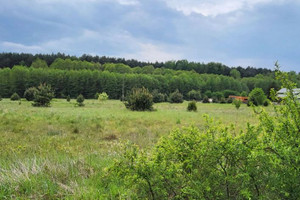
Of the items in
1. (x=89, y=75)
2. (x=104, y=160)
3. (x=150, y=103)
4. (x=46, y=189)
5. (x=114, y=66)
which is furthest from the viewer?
(x=114, y=66)

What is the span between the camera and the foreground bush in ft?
6.02

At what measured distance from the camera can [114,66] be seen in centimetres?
12369

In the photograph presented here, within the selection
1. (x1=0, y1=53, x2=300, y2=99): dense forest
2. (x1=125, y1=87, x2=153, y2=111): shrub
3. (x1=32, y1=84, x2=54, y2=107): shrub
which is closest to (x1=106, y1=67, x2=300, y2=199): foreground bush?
(x1=125, y1=87, x2=153, y2=111): shrub

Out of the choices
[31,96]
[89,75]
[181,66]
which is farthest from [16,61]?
[181,66]

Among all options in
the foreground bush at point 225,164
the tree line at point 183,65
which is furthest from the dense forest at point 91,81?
the foreground bush at point 225,164

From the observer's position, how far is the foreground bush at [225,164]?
184 centimetres

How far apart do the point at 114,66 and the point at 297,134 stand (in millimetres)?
125104

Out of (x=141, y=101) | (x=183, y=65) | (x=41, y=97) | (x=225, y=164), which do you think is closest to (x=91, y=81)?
(x=41, y=97)

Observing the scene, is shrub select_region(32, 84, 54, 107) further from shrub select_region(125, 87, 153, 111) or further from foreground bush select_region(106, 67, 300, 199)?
foreground bush select_region(106, 67, 300, 199)

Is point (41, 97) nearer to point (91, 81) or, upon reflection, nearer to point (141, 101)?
point (141, 101)

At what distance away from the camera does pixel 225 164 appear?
84.4 inches

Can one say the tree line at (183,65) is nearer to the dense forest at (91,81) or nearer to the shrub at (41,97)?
the dense forest at (91,81)

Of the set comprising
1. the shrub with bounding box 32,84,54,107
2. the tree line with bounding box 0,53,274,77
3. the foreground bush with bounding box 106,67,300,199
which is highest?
the tree line with bounding box 0,53,274,77

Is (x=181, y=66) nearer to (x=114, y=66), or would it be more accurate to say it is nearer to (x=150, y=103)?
(x=114, y=66)
